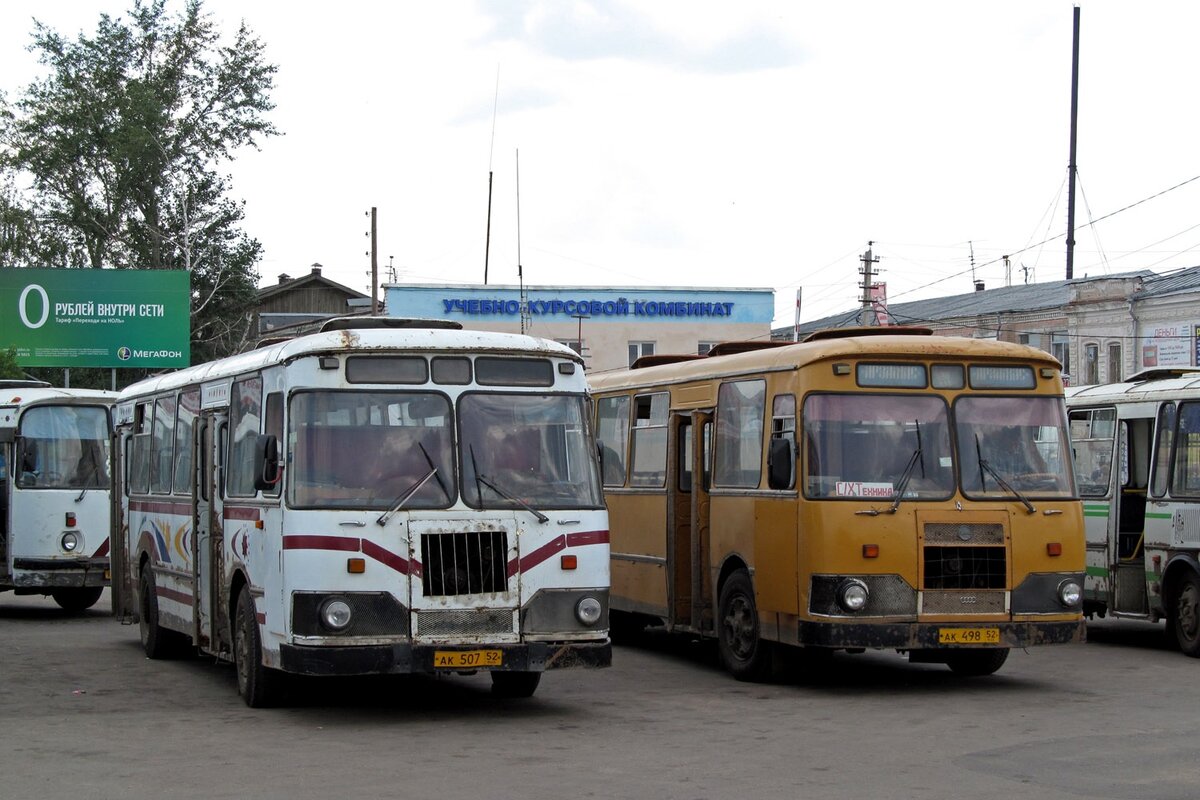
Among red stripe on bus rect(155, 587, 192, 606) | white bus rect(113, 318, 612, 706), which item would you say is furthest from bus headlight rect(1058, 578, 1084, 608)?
red stripe on bus rect(155, 587, 192, 606)

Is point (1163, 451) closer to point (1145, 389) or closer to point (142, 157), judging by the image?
point (1145, 389)

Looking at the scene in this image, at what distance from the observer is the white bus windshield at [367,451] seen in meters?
11.8

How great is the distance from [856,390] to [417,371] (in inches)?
147

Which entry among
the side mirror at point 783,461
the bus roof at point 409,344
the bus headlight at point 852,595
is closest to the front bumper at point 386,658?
the bus roof at point 409,344

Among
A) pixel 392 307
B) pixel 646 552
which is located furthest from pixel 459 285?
pixel 646 552

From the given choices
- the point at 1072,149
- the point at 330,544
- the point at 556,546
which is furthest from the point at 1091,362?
the point at 330,544

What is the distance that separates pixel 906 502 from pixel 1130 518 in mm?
5407

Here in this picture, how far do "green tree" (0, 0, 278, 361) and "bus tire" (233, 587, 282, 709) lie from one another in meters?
41.0

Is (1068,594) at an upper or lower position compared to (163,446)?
lower

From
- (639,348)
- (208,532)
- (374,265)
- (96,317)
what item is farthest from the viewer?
(639,348)

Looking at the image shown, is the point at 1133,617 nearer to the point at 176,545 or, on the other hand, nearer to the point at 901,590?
the point at 901,590

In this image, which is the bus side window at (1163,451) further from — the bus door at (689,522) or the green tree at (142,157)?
the green tree at (142,157)

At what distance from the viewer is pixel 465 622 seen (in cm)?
1179

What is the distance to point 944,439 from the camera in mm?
13719
